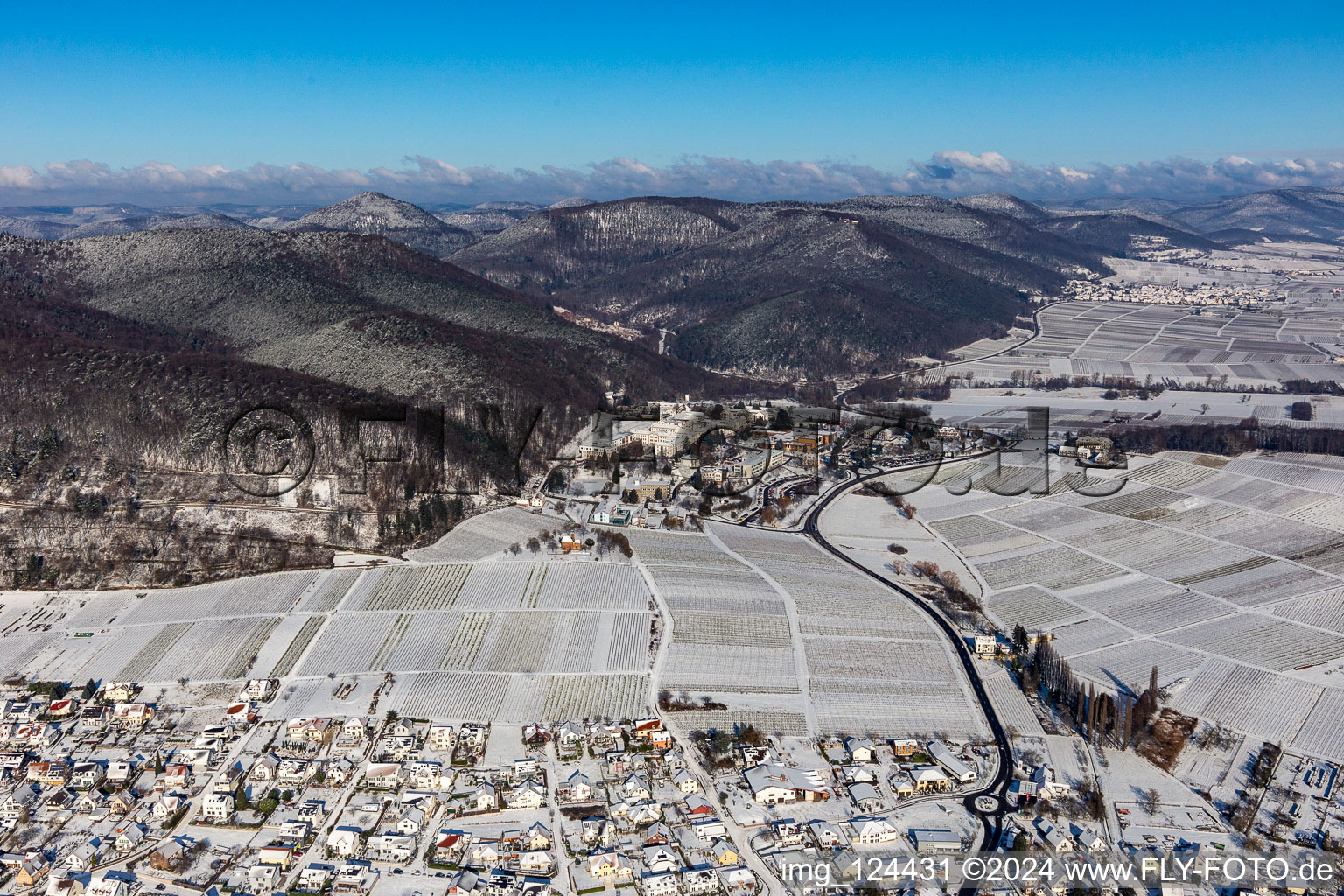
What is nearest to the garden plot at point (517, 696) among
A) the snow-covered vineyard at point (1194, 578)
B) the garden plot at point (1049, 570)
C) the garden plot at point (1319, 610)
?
the snow-covered vineyard at point (1194, 578)

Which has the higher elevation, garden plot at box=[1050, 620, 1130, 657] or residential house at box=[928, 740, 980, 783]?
garden plot at box=[1050, 620, 1130, 657]

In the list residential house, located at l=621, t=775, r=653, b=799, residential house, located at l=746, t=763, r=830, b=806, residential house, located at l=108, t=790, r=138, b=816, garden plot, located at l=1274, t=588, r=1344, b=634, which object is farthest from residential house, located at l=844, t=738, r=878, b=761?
garden plot, located at l=1274, t=588, r=1344, b=634

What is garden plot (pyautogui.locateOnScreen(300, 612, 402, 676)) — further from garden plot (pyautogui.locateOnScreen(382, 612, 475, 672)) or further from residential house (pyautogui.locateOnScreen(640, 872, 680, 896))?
residential house (pyautogui.locateOnScreen(640, 872, 680, 896))

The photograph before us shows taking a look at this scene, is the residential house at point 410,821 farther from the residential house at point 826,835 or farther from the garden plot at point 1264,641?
the garden plot at point 1264,641

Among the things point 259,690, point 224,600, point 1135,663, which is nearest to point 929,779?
point 1135,663

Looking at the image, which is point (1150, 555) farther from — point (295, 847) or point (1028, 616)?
point (295, 847)

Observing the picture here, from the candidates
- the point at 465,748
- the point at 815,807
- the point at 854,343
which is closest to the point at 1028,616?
the point at 815,807
